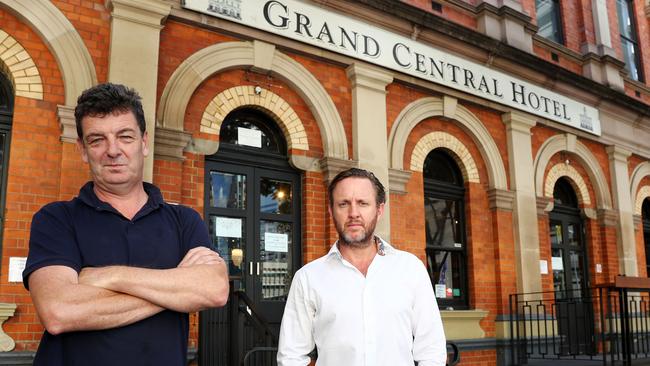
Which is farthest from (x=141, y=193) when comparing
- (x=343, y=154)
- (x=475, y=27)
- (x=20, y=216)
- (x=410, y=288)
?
(x=475, y=27)

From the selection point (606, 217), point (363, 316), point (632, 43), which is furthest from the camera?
point (632, 43)

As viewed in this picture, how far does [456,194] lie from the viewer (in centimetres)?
846

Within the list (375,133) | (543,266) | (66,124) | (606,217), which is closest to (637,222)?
(606,217)

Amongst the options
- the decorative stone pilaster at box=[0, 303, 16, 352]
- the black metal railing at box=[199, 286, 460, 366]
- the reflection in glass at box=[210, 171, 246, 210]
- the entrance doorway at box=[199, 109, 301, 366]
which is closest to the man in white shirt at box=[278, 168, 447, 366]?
the black metal railing at box=[199, 286, 460, 366]

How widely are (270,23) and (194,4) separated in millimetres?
878

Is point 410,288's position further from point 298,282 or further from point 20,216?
point 20,216

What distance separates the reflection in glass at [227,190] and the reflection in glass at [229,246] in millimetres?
197

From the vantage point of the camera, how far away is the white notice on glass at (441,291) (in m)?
8.00

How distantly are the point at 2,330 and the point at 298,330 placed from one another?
324 centimetres

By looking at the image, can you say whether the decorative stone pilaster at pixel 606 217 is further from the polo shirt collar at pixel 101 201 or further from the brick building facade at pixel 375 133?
the polo shirt collar at pixel 101 201

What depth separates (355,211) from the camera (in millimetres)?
2631

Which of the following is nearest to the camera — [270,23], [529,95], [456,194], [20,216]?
[20,216]

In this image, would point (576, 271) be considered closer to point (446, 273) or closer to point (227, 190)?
point (446, 273)

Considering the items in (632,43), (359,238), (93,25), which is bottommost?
(359,238)
